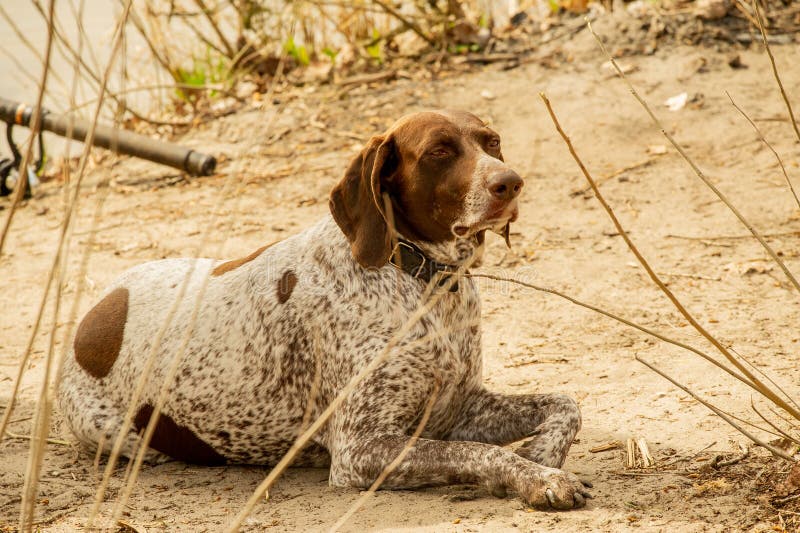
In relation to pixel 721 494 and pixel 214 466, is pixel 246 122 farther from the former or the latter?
pixel 721 494

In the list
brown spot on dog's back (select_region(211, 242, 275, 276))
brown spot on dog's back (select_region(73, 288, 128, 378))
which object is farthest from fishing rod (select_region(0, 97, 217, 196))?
brown spot on dog's back (select_region(211, 242, 275, 276))

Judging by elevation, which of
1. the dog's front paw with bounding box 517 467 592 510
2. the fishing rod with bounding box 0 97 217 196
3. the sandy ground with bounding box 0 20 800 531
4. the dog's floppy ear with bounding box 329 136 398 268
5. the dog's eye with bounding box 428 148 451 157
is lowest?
the sandy ground with bounding box 0 20 800 531

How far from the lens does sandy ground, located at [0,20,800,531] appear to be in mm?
3561

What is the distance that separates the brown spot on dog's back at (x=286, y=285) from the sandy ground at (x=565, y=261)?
0.69 metres

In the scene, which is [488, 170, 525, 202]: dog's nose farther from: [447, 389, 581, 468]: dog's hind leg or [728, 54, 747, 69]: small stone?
[728, 54, 747, 69]: small stone

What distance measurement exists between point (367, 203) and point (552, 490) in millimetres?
1365

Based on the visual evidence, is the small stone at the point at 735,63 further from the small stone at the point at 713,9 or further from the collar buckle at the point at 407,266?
the collar buckle at the point at 407,266

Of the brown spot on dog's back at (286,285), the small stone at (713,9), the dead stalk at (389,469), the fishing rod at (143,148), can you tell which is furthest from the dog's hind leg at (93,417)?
the small stone at (713,9)

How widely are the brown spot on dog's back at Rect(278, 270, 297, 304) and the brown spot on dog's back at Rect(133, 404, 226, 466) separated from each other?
734 millimetres

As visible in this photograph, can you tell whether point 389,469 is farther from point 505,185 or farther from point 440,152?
point 440,152

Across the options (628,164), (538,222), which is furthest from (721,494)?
(628,164)

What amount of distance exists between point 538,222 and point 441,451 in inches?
143

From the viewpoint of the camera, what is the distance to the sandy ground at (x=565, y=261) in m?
3.56

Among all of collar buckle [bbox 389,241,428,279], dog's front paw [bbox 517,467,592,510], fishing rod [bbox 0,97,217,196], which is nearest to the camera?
dog's front paw [bbox 517,467,592,510]
